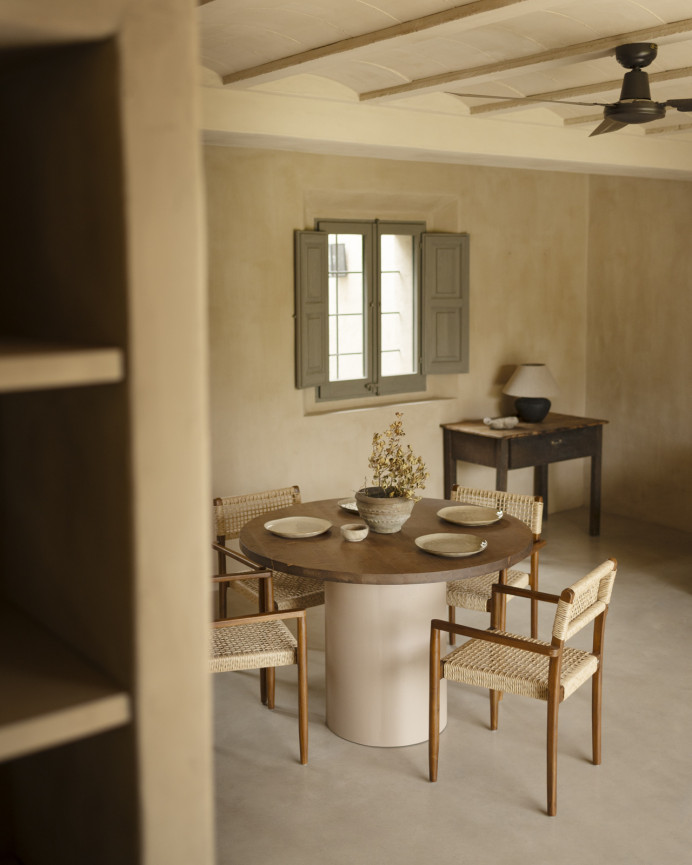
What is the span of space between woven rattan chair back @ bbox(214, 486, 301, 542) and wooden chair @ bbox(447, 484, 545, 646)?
899 mm

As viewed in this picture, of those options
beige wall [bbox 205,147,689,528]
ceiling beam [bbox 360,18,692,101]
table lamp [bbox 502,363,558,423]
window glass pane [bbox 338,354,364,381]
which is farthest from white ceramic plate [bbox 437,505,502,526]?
table lamp [bbox 502,363,558,423]

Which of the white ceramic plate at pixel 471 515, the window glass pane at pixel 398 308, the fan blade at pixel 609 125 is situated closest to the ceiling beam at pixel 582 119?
the window glass pane at pixel 398 308

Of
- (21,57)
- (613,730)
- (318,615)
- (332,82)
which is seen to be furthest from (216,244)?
(21,57)

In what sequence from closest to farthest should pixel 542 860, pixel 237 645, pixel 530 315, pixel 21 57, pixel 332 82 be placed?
pixel 21 57 < pixel 542 860 < pixel 237 645 < pixel 332 82 < pixel 530 315

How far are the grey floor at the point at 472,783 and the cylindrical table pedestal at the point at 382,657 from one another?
0.09m

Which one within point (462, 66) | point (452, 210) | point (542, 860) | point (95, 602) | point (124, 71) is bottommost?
point (542, 860)

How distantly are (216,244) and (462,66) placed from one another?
1826 millimetres

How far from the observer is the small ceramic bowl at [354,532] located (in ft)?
12.7

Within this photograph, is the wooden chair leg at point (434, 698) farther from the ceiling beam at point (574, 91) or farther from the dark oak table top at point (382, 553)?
the ceiling beam at point (574, 91)

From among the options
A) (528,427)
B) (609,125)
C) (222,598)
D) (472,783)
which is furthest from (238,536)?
A: (528,427)

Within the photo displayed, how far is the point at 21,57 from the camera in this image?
46.3 inches

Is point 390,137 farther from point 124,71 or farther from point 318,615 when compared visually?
point 124,71

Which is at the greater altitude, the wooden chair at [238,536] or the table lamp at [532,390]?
the table lamp at [532,390]

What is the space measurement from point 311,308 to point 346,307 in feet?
1.49
